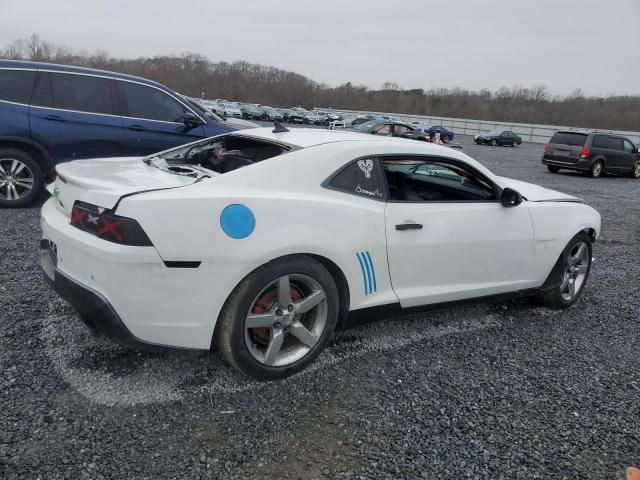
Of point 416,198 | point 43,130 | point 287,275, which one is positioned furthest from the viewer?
point 43,130

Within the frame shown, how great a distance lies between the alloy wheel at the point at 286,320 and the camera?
2.72m

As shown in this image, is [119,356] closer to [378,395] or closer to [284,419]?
[284,419]

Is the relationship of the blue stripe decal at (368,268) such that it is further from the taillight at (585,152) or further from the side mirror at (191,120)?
the taillight at (585,152)

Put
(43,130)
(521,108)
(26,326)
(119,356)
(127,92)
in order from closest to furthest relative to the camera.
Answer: (119,356) < (26,326) < (43,130) < (127,92) < (521,108)

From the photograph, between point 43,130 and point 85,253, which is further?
point 43,130

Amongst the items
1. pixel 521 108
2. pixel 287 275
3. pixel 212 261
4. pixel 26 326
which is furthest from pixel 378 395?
pixel 521 108

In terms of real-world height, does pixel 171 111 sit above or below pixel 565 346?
above

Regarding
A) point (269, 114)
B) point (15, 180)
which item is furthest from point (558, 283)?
point (269, 114)

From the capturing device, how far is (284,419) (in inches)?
101

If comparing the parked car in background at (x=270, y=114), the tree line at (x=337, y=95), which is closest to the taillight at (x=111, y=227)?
the parked car in background at (x=270, y=114)

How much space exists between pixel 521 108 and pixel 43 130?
8692 cm

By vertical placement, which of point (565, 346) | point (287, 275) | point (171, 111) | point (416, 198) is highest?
point (171, 111)

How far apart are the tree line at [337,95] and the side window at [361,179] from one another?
79.3m

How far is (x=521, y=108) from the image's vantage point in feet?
269
